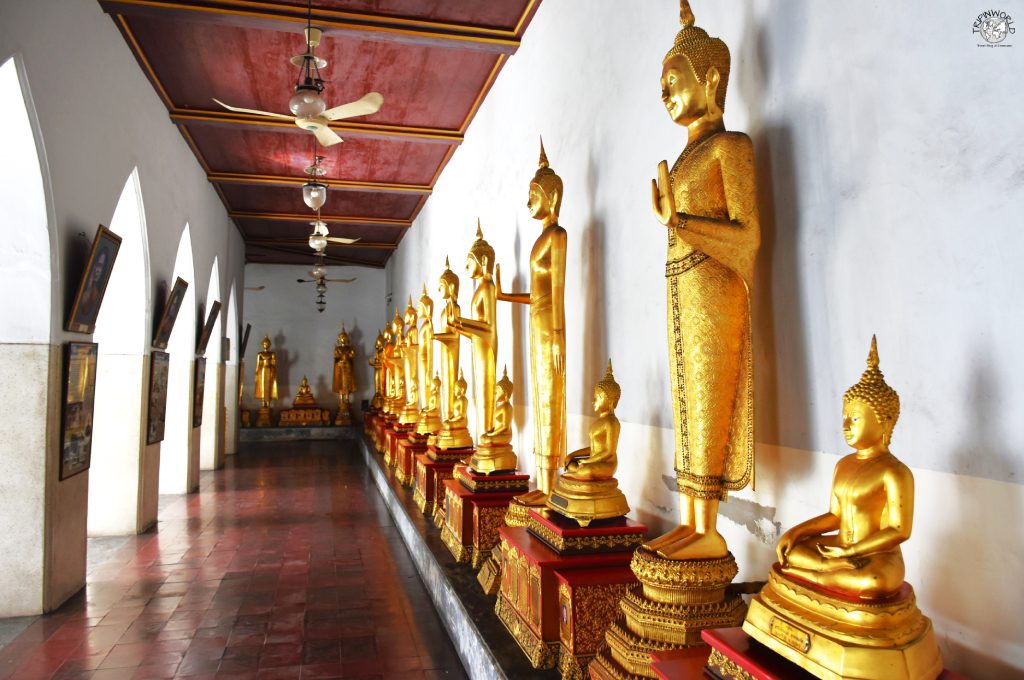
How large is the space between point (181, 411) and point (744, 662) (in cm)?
917

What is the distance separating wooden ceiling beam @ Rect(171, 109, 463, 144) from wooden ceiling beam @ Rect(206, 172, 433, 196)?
2050 millimetres

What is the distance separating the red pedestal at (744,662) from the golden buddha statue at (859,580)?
0.04m

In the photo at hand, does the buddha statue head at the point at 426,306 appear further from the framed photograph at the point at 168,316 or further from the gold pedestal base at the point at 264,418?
the gold pedestal base at the point at 264,418

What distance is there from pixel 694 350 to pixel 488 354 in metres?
2.96

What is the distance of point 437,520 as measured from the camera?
230 inches

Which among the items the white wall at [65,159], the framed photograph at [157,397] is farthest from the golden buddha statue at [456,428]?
the framed photograph at [157,397]

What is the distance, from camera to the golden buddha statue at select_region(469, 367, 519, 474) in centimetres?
481

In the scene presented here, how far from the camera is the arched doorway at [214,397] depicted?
456 inches

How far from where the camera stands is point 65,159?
15.3 feet

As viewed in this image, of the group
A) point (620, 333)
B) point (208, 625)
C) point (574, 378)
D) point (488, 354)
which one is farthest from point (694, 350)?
point (208, 625)

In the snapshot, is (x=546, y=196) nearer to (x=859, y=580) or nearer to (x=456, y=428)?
(x=859, y=580)

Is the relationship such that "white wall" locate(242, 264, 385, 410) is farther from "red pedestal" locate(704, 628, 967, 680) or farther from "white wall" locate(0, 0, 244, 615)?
"red pedestal" locate(704, 628, 967, 680)

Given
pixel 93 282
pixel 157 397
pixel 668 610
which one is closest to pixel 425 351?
pixel 157 397

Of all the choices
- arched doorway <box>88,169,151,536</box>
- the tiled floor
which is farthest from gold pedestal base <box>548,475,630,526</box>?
arched doorway <box>88,169,151,536</box>
